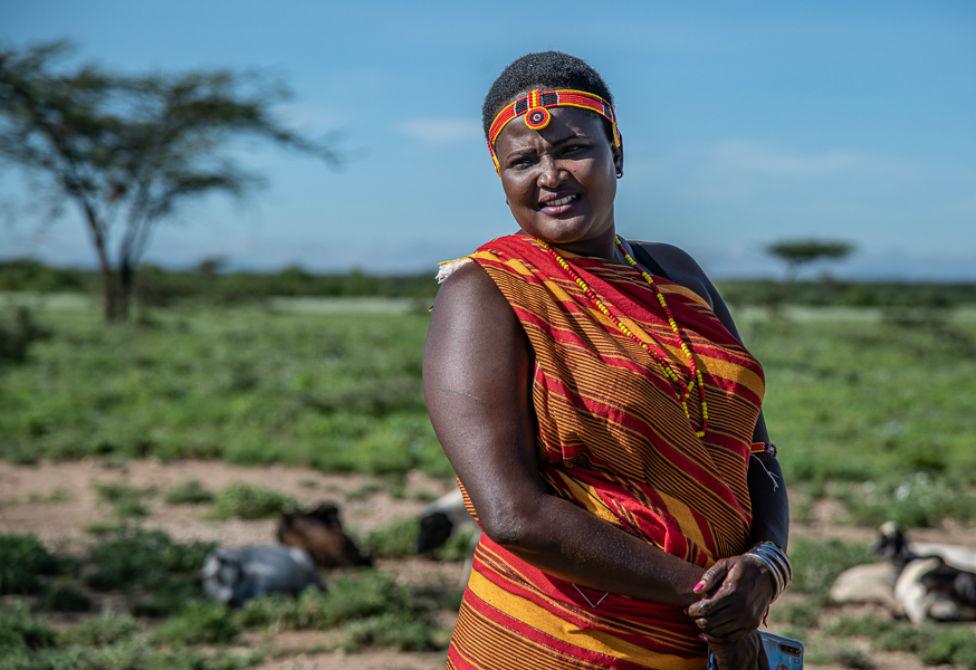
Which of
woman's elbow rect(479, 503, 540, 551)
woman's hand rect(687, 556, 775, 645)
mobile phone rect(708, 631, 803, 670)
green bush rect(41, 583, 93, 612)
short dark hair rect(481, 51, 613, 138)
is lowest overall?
green bush rect(41, 583, 93, 612)

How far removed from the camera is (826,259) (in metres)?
39.0

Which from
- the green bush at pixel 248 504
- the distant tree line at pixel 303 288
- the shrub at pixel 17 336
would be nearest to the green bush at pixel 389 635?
the green bush at pixel 248 504

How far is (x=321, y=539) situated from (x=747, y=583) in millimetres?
4237

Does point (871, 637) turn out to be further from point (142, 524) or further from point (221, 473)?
point (221, 473)

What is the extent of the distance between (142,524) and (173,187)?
55.7 ft

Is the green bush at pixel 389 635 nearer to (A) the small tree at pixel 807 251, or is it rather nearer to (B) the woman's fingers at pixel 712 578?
(B) the woman's fingers at pixel 712 578

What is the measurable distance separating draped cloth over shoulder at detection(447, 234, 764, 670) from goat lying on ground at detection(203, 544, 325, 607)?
134 inches

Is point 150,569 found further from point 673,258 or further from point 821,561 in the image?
point 673,258

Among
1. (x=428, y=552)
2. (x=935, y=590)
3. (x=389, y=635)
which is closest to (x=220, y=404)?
(x=428, y=552)

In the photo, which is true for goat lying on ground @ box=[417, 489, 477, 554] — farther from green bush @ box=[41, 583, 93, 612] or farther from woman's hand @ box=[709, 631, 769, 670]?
woman's hand @ box=[709, 631, 769, 670]

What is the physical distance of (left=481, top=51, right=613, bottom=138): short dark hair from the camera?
1.60 meters

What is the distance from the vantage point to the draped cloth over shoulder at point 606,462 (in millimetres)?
1441

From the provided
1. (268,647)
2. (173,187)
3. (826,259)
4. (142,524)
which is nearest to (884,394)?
(142,524)

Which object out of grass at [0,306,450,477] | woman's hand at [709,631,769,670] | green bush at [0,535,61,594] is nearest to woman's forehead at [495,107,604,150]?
woman's hand at [709,631,769,670]
